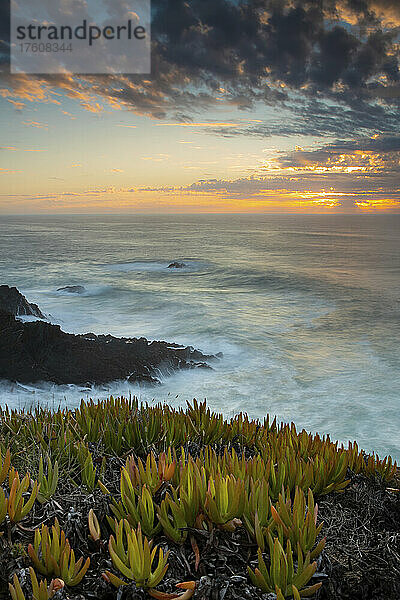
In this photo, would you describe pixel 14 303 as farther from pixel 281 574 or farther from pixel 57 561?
pixel 281 574

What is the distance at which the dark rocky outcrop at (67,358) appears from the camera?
9.71 metres

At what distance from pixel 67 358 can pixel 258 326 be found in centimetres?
930

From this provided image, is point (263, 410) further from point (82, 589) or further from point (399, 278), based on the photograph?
point (399, 278)

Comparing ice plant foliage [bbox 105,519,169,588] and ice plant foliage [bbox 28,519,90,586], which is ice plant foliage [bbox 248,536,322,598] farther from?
ice plant foliage [bbox 28,519,90,586]

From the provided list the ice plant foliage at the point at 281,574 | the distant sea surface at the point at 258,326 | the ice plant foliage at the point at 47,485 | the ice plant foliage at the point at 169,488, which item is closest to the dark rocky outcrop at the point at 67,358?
the distant sea surface at the point at 258,326

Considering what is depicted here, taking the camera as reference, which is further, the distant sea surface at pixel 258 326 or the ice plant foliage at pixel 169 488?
the distant sea surface at pixel 258 326

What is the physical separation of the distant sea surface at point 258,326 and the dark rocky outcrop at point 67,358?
32cm

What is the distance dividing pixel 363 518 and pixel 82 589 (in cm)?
165

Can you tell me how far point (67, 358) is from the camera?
1014cm

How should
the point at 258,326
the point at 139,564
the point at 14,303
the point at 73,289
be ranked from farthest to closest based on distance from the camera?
1. the point at 73,289
2. the point at 258,326
3. the point at 14,303
4. the point at 139,564

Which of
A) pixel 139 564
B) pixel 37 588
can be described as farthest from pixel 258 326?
pixel 37 588

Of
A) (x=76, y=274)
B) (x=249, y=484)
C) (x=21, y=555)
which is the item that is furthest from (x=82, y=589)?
(x=76, y=274)

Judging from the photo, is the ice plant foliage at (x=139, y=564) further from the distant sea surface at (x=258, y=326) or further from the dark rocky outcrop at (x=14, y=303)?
the dark rocky outcrop at (x=14, y=303)

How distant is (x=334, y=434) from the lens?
29.6 feet
